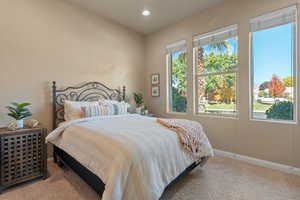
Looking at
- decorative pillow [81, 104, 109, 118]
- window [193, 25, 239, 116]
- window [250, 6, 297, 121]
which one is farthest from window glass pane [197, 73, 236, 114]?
decorative pillow [81, 104, 109, 118]

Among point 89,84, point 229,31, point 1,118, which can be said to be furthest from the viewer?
point 89,84

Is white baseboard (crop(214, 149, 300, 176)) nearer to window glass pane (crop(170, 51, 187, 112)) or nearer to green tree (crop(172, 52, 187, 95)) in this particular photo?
window glass pane (crop(170, 51, 187, 112))

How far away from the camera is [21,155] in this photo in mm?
2043

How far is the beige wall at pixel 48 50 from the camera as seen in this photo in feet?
7.89

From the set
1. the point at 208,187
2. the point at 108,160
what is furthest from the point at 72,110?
the point at 208,187

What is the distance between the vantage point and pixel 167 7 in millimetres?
3162

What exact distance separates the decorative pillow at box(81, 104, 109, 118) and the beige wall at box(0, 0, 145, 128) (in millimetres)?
720

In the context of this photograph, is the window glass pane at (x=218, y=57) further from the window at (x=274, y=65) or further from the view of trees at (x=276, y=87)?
the view of trees at (x=276, y=87)

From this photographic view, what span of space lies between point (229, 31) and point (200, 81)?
3.63 feet

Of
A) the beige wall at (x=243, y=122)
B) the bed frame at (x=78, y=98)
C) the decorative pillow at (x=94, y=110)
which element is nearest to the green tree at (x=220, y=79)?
the beige wall at (x=243, y=122)

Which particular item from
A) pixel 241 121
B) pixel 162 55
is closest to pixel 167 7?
pixel 162 55

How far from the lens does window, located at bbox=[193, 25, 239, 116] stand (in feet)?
9.86

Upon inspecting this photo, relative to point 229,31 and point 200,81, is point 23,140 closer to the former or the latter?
point 200,81

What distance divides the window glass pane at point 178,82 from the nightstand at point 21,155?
283 centimetres
